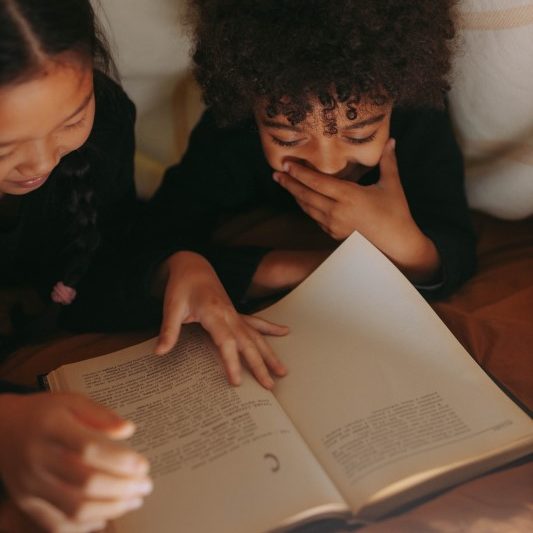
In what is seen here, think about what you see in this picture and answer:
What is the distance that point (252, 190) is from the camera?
42.4 inches

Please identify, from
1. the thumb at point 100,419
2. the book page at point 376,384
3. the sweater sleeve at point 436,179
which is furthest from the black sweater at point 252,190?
the thumb at point 100,419

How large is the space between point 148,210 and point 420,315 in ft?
1.46

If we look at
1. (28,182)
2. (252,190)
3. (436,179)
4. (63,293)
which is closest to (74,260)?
(63,293)

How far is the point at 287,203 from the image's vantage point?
3.56ft

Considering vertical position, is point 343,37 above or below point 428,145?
above

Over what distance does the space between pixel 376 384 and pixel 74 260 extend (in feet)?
1.45

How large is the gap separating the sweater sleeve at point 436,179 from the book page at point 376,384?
0.52 feet

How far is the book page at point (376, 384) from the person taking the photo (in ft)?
2.17

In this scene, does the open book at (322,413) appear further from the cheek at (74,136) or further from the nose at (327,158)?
the cheek at (74,136)

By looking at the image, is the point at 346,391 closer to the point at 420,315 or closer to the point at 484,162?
the point at 420,315

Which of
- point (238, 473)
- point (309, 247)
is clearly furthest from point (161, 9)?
point (238, 473)

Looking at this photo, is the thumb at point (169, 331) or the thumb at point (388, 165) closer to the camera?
the thumb at point (169, 331)

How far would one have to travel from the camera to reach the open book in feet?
2.08

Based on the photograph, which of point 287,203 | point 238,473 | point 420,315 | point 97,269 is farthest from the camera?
point 287,203
